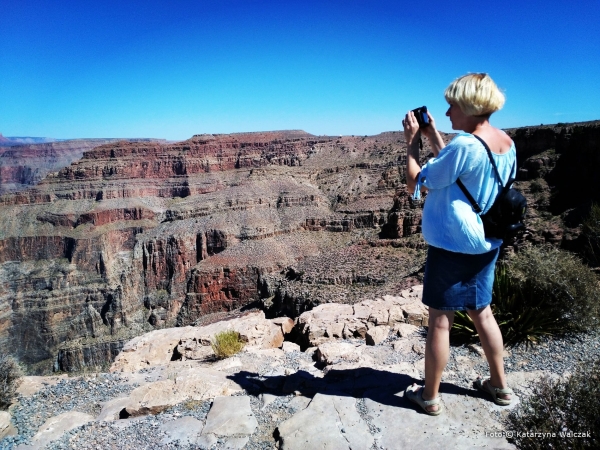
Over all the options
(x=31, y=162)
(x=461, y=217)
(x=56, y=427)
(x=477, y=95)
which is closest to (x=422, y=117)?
(x=477, y=95)

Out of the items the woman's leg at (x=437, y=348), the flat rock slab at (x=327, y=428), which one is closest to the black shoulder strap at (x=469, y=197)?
the woman's leg at (x=437, y=348)

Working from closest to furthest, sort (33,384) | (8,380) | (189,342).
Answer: (8,380), (33,384), (189,342)

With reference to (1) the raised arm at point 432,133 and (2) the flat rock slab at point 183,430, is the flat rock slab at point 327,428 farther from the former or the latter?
(1) the raised arm at point 432,133

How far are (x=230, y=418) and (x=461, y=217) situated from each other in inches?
107

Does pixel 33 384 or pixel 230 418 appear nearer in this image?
pixel 230 418

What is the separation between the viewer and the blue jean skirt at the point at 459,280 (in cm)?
329

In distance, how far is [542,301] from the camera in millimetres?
5023

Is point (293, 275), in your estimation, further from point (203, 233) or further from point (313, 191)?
point (313, 191)

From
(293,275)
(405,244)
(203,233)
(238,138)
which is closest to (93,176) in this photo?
(238,138)

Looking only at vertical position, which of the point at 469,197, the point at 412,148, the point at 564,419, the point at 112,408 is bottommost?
the point at 112,408

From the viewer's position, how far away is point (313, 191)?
191ft

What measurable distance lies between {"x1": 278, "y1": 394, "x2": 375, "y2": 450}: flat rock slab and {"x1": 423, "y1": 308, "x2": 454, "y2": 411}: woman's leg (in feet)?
2.10

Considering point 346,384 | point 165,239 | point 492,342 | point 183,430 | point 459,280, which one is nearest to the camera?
point 459,280

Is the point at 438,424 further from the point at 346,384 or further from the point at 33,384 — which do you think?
the point at 33,384
